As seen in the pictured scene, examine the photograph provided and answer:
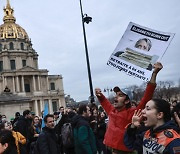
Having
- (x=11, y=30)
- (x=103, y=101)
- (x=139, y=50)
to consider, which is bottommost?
(x=103, y=101)

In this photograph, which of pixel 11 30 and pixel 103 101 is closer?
pixel 103 101

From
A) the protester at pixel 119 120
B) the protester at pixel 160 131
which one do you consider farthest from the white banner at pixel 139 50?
the protester at pixel 160 131

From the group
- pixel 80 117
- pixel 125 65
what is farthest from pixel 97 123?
pixel 125 65

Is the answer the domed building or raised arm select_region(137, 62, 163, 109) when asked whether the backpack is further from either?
the domed building

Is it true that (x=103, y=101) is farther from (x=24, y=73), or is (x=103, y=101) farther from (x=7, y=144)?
(x=24, y=73)

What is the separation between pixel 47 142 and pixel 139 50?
257 cm

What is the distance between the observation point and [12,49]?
85.9 metres

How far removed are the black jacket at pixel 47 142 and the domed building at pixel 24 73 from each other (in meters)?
74.3

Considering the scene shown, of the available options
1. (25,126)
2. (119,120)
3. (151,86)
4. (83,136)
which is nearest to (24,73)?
(25,126)

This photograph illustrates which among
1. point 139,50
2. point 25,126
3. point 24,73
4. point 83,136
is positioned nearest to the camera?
point 139,50

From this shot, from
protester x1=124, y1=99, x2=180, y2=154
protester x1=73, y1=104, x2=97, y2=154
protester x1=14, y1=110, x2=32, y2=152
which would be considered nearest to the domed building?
protester x1=14, y1=110, x2=32, y2=152

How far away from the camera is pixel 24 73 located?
8169 cm

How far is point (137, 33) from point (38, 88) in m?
79.7

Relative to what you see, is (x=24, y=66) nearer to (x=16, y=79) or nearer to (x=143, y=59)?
(x=16, y=79)
